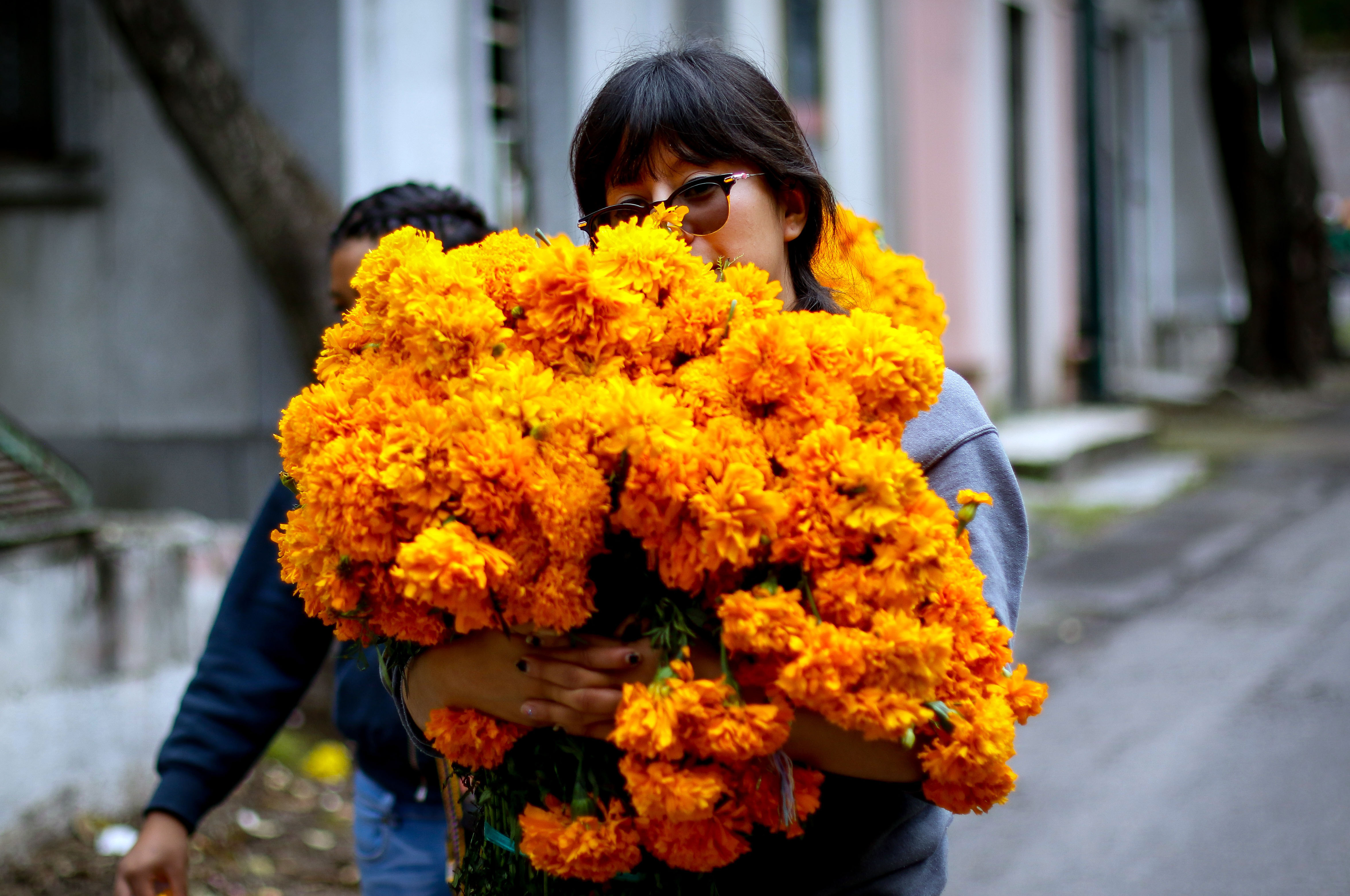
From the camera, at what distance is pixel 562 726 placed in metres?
1.44

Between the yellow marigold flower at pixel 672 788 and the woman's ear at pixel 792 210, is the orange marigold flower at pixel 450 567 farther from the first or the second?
the woman's ear at pixel 792 210

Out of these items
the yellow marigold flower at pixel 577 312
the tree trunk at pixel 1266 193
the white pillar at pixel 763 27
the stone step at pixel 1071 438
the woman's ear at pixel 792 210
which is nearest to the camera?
the yellow marigold flower at pixel 577 312

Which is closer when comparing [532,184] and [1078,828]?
[1078,828]

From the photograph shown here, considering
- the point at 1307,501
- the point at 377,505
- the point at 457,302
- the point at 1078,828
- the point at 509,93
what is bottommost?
the point at 1078,828

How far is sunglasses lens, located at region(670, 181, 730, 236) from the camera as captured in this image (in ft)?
5.44

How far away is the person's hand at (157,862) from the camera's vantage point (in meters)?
2.07

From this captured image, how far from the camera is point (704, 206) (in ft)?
5.48

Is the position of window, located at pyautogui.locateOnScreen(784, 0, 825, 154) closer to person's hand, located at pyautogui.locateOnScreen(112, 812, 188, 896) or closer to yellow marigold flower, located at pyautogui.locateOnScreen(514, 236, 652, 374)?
person's hand, located at pyautogui.locateOnScreen(112, 812, 188, 896)

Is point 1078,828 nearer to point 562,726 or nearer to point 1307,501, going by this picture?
point 562,726

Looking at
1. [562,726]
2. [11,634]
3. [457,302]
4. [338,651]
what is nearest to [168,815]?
[338,651]

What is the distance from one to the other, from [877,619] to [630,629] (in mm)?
281

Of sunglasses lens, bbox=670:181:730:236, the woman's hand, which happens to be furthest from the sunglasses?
the woman's hand

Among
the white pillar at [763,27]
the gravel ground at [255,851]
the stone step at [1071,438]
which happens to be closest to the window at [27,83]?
the gravel ground at [255,851]

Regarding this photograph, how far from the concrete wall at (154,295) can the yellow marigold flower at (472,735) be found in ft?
14.2
